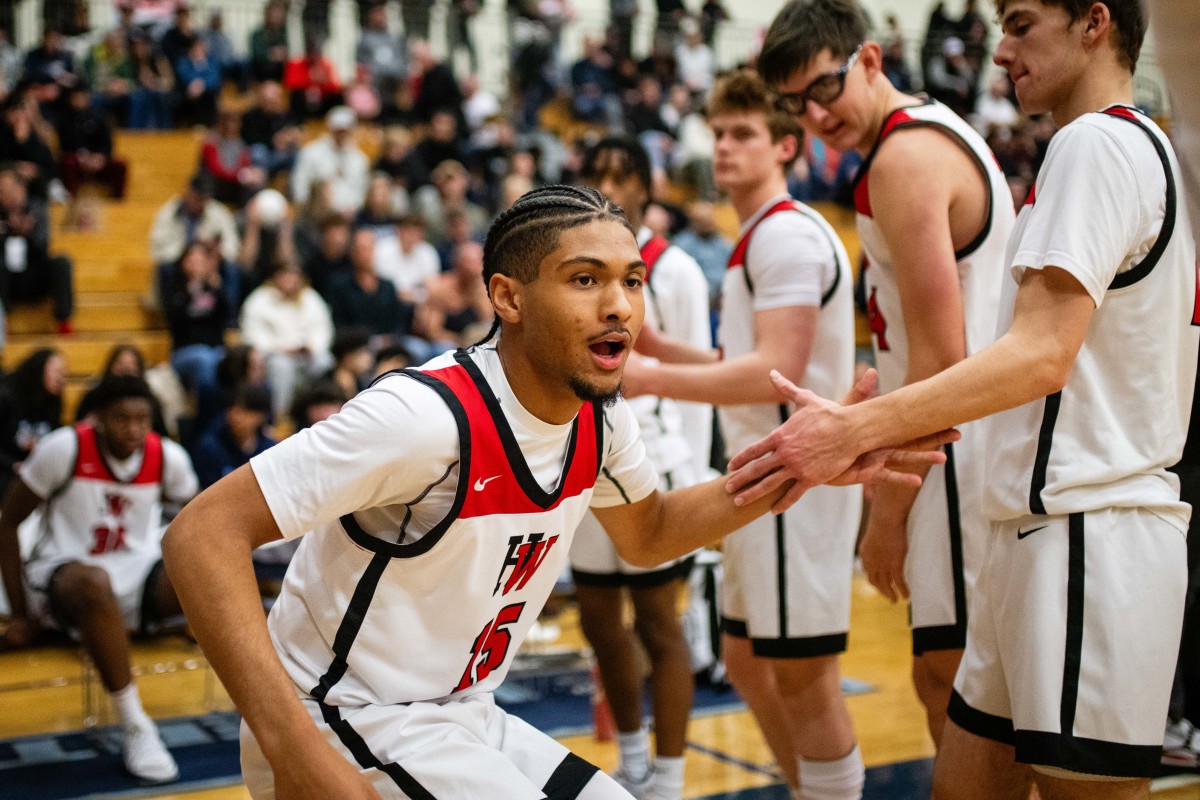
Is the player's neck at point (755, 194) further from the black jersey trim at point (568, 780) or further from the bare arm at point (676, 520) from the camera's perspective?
the black jersey trim at point (568, 780)

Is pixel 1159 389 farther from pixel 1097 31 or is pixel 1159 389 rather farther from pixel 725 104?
pixel 725 104

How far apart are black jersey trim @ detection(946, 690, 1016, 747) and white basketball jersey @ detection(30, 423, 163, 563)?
4568mm

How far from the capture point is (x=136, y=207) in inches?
498

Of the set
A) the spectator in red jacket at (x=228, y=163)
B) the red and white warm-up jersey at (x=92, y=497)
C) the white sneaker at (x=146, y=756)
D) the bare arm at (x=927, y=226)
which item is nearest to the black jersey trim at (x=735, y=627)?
the bare arm at (x=927, y=226)

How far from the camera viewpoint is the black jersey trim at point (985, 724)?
98.2 inches

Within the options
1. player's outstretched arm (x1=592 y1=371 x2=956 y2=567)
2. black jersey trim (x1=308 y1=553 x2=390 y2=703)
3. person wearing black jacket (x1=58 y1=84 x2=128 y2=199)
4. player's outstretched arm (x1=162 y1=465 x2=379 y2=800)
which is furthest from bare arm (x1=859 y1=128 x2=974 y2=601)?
person wearing black jacket (x1=58 y1=84 x2=128 y2=199)

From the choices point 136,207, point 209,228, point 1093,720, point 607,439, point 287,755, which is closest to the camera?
point 287,755

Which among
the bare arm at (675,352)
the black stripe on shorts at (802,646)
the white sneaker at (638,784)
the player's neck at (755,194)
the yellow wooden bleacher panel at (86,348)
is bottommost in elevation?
the white sneaker at (638,784)

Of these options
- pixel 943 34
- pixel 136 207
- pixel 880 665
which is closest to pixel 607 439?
pixel 880 665

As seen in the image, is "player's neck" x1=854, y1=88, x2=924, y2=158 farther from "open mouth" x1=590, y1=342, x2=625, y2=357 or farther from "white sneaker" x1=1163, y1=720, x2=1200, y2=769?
"white sneaker" x1=1163, y1=720, x2=1200, y2=769

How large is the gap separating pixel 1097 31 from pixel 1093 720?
133 cm

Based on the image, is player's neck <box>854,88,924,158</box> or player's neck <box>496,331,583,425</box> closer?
player's neck <box>496,331,583,425</box>

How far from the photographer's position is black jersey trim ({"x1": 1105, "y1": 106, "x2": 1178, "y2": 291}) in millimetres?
2289

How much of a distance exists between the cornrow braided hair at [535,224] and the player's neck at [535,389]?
0.39 ft
